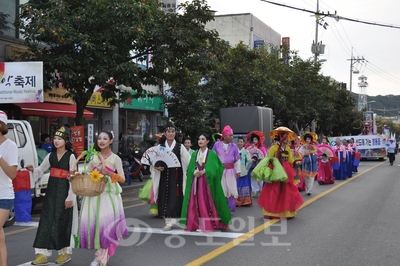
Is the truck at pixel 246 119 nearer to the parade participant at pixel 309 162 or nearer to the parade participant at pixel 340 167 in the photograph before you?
the parade participant at pixel 340 167

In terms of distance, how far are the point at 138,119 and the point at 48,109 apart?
356 inches

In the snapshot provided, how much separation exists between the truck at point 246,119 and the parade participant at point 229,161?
1132 cm

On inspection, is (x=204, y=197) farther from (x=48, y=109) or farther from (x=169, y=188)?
(x=48, y=109)

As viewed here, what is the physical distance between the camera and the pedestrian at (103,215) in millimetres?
5902

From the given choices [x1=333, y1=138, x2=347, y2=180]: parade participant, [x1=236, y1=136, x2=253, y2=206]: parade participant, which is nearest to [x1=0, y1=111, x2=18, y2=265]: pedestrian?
[x1=236, y1=136, x2=253, y2=206]: parade participant

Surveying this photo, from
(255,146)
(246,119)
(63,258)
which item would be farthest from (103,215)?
(246,119)

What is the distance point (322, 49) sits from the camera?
142ft

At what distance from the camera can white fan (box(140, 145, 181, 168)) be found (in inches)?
333

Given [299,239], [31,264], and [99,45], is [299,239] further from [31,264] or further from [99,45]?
[99,45]

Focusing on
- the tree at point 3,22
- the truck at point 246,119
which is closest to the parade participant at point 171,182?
the tree at point 3,22

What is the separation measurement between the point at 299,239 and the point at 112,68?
814cm

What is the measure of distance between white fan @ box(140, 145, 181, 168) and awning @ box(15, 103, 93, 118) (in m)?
9.19

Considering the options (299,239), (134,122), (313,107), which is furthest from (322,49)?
(299,239)

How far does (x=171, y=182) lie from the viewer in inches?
337
